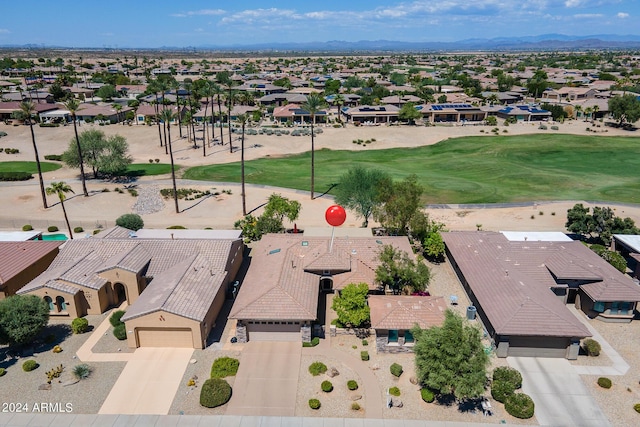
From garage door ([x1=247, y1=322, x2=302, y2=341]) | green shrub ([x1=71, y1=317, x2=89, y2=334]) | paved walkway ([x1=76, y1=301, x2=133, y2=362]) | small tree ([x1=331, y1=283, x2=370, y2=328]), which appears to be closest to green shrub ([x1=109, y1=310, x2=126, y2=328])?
paved walkway ([x1=76, y1=301, x2=133, y2=362])

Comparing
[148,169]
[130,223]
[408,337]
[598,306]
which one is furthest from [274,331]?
[148,169]

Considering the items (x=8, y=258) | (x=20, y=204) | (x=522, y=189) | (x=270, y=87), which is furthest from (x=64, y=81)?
(x=522, y=189)

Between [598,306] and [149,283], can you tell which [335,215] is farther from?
[598,306]

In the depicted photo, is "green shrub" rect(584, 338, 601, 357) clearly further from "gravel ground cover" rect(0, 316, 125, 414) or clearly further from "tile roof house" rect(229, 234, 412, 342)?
"gravel ground cover" rect(0, 316, 125, 414)

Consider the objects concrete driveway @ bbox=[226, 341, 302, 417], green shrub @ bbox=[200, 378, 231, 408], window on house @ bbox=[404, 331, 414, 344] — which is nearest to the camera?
green shrub @ bbox=[200, 378, 231, 408]

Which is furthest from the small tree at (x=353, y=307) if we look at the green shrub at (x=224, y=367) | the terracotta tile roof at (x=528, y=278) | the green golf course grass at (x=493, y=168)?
the green golf course grass at (x=493, y=168)

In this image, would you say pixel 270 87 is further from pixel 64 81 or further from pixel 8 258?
pixel 8 258
